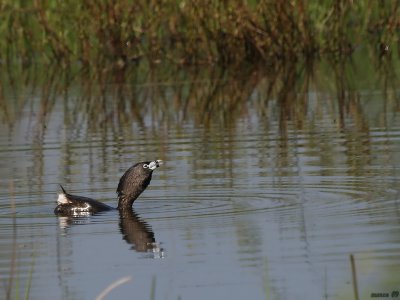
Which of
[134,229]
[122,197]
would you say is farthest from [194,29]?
[134,229]

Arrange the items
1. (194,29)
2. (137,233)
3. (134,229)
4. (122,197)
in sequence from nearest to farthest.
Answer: (137,233) < (134,229) < (122,197) < (194,29)

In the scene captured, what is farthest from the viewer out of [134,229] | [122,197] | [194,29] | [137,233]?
[194,29]

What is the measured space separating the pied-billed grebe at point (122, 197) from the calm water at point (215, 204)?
101 millimetres

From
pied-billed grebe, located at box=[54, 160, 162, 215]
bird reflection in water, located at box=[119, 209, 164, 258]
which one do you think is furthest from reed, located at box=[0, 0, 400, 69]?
bird reflection in water, located at box=[119, 209, 164, 258]

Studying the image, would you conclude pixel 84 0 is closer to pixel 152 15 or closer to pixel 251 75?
pixel 152 15

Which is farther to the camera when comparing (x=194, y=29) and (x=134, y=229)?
(x=194, y=29)

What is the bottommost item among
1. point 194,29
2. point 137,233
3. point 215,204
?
point 137,233

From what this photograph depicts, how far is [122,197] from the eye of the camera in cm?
1138

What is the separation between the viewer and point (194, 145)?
14844 millimetres

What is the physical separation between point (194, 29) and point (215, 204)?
49.6 ft

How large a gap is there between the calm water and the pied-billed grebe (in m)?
0.10

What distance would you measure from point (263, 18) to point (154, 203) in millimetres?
14355

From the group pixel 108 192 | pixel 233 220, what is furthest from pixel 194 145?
pixel 233 220

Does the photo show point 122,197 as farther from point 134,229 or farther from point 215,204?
point 134,229
